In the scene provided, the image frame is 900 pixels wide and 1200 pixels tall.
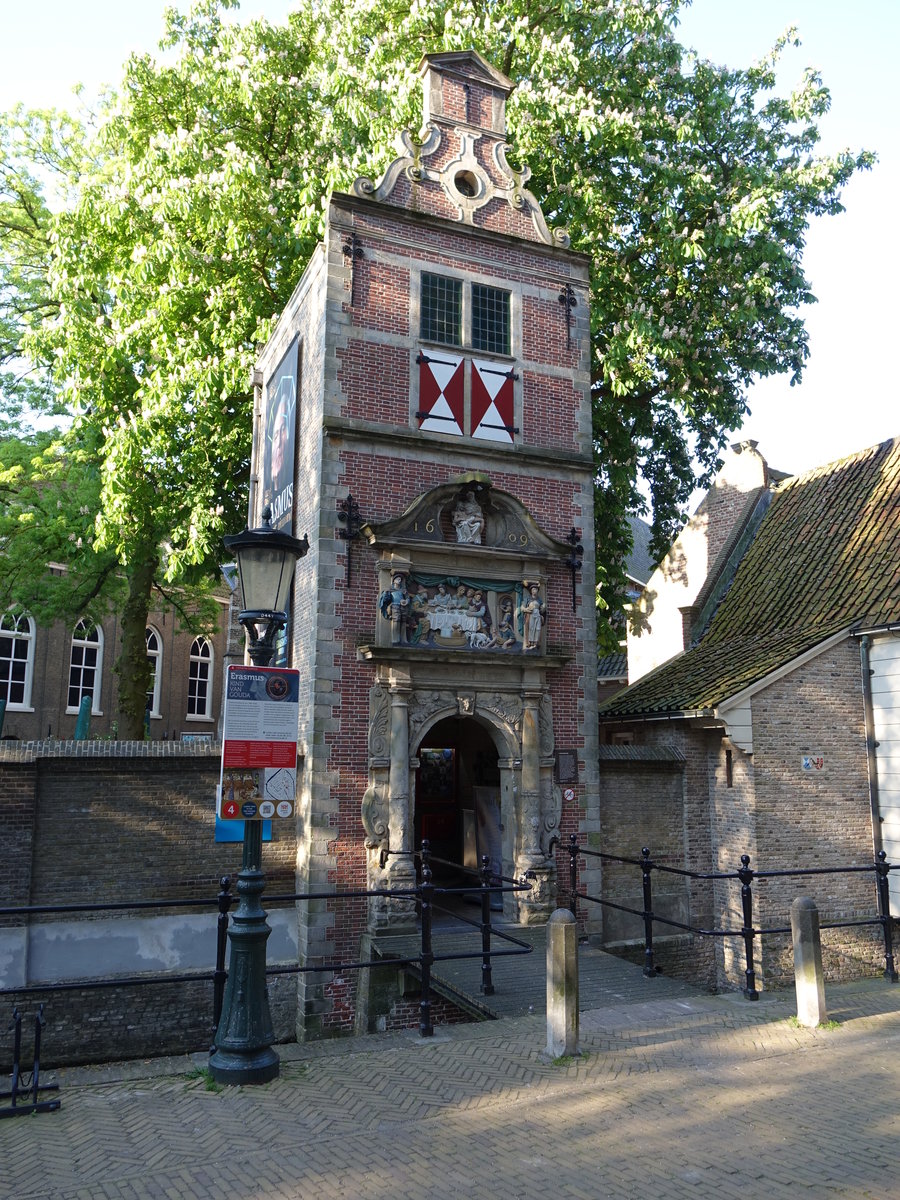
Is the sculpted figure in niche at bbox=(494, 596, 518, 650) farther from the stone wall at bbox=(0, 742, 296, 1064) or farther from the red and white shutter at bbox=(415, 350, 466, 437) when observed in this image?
the stone wall at bbox=(0, 742, 296, 1064)

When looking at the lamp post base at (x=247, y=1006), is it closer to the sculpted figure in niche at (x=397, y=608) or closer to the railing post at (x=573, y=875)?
the sculpted figure in niche at (x=397, y=608)

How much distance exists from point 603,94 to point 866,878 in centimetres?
1369

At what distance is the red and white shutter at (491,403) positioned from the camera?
40.6 ft

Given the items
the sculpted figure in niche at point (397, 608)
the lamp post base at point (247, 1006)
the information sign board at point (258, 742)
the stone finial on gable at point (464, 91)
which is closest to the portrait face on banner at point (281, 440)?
the sculpted figure in niche at point (397, 608)

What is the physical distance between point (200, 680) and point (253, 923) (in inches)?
1127

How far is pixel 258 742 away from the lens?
7.03 meters

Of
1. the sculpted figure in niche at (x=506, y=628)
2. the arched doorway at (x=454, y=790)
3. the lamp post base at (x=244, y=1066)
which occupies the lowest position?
the lamp post base at (x=244, y=1066)

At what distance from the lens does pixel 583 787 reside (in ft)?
40.1

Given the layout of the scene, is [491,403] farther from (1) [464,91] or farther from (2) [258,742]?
(2) [258,742]

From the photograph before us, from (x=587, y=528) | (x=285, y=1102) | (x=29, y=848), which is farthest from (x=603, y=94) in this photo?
(x=285, y=1102)

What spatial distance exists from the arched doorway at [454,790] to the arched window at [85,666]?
1912cm

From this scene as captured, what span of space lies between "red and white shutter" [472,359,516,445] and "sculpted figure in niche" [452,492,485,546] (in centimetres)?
106

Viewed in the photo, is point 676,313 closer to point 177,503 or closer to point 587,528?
point 587,528

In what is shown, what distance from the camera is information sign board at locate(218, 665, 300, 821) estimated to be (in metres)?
6.88
